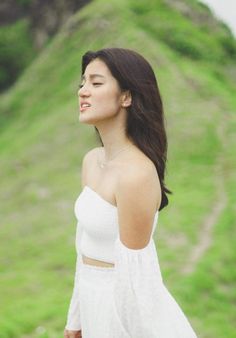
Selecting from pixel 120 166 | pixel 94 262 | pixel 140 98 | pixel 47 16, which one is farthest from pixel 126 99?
pixel 47 16

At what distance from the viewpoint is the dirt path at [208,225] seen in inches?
530

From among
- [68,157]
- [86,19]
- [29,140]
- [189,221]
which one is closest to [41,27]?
[86,19]

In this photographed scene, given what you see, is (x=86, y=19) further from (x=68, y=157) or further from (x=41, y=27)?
(x=68, y=157)

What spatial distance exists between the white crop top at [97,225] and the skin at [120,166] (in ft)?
0.19

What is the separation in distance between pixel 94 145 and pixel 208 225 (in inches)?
487

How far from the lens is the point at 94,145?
93.3 feet

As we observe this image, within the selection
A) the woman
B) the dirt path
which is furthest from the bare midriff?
the dirt path

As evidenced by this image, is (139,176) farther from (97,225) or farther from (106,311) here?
(106,311)

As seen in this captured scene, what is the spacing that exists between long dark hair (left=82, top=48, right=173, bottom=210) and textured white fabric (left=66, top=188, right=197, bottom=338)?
435mm

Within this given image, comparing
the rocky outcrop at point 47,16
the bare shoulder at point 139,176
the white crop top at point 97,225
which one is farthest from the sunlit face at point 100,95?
the rocky outcrop at point 47,16

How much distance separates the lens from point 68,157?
1098 inches

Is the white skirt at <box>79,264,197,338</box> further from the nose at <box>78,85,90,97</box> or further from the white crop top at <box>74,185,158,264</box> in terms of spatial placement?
the nose at <box>78,85,90,97</box>

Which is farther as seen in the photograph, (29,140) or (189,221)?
(29,140)

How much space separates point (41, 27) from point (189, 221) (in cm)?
4543
